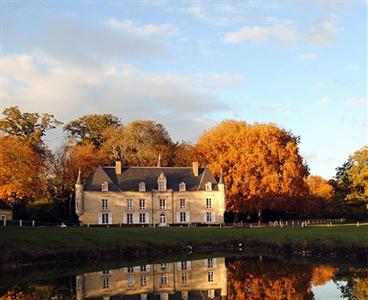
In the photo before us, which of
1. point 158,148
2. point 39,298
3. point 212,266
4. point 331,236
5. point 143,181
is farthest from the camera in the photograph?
point 158,148

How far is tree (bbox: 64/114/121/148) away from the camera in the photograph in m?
73.1

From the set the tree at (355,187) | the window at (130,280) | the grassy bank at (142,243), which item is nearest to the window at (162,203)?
the grassy bank at (142,243)

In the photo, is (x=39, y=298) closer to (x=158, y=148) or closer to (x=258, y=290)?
(x=258, y=290)

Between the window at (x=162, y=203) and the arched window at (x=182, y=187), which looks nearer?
the window at (x=162, y=203)

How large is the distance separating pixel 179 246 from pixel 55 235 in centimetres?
838

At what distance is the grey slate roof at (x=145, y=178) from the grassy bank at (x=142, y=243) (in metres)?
21.2

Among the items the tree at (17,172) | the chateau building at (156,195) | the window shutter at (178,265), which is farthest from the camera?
the chateau building at (156,195)

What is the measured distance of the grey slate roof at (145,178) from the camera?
59562 mm

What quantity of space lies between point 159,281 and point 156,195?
38.7 metres

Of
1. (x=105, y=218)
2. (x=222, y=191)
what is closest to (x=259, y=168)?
(x=222, y=191)

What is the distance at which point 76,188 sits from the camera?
57.4m

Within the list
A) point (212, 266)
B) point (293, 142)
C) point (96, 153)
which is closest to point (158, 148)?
point (96, 153)

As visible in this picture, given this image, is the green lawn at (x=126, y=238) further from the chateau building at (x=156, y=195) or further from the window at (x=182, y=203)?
the window at (x=182, y=203)

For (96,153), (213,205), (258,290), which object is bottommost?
(258,290)
